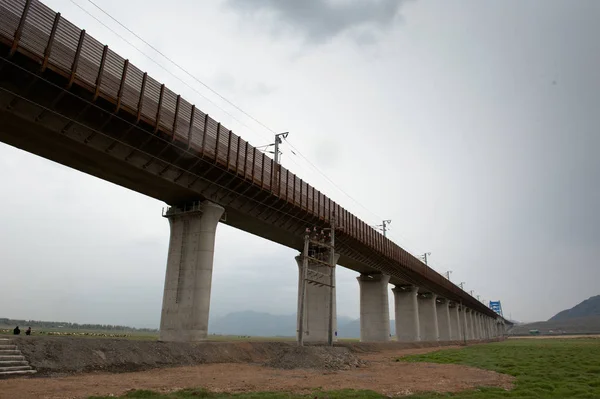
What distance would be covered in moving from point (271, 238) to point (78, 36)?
28126 millimetres

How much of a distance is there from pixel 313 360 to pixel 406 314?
181ft

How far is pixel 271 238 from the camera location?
143ft

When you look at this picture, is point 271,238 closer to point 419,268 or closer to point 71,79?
point 71,79

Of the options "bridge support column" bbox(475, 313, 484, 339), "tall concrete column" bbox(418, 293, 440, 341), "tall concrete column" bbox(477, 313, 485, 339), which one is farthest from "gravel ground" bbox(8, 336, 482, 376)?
"tall concrete column" bbox(477, 313, 485, 339)

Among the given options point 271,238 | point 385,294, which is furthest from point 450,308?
point 271,238

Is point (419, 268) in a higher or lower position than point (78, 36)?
lower

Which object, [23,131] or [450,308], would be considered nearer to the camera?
[23,131]

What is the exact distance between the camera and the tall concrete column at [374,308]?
62.0 m

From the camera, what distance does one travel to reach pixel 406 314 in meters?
75.5

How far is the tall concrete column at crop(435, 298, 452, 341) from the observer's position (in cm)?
10062

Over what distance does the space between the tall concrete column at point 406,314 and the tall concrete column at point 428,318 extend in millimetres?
12348

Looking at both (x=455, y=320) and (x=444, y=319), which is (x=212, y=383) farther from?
(x=455, y=320)

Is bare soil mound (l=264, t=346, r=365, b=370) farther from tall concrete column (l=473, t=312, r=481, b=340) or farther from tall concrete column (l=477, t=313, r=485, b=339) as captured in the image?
tall concrete column (l=477, t=313, r=485, b=339)

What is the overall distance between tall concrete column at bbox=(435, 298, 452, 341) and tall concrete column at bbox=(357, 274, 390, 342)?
152 ft
